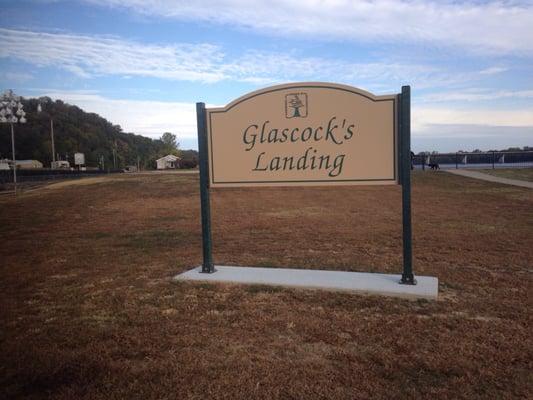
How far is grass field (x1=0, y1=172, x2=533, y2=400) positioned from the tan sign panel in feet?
4.65

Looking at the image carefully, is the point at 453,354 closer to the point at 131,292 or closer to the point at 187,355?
the point at 187,355

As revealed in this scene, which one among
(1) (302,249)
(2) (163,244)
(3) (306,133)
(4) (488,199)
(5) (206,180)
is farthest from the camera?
(4) (488,199)

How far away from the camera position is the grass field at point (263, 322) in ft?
9.78

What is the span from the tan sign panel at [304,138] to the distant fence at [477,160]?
26.7 metres

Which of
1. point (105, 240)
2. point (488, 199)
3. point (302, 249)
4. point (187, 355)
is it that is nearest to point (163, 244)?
point (105, 240)

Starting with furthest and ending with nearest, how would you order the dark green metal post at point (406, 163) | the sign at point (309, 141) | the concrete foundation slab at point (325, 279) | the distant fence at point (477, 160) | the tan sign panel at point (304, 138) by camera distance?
the distant fence at point (477, 160)
the tan sign panel at point (304, 138)
the sign at point (309, 141)
the dark green metal post at point (406, 163)
the concrete foundation slab at point (325, 279)

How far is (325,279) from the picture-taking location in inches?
207

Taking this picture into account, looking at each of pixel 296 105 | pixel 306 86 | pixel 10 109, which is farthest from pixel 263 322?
pixel 10 109

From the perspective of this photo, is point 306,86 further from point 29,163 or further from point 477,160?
point 29,163

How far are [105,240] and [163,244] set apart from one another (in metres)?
1.42

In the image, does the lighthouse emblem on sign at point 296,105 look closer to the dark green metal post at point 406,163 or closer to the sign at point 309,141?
the sign at point 309,141

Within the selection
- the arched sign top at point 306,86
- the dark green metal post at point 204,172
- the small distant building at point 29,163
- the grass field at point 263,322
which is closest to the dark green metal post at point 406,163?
the arched sign top at point 306,86

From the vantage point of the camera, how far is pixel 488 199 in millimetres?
14797

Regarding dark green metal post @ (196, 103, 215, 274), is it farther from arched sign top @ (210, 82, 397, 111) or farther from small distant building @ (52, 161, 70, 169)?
small distant building @ (52, 161, 70, 169)
